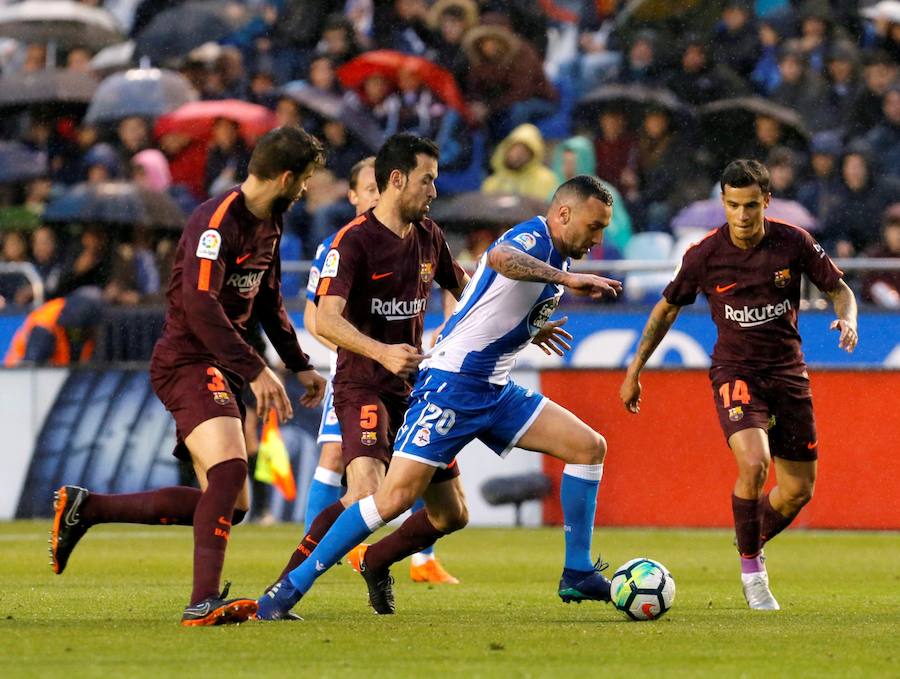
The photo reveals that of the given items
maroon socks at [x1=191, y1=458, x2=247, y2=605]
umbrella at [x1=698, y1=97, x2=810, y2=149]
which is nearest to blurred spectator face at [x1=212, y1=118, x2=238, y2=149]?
umbrella at [x1=698, y1=97, x2=810, y2=149]

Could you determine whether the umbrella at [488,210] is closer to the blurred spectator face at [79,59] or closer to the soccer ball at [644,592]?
the blurred spectator face at [79,59]

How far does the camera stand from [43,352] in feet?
56.1

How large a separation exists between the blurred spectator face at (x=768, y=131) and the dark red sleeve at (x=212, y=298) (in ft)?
37.2

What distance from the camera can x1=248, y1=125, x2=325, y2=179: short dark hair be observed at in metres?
7.74

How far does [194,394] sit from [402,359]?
39.3 inches

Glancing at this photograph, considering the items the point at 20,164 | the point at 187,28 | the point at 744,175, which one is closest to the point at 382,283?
the point at 744,175

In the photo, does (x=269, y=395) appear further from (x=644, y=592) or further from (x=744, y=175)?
(x=744, y=175)

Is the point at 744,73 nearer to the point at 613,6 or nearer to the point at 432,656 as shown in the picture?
the point at 613,6

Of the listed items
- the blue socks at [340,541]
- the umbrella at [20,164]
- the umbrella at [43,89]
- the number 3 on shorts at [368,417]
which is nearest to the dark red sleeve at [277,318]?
the number 3 on shorts at [368,417]

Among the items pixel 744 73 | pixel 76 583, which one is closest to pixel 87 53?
pixel 744 73

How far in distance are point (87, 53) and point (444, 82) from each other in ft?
17.2

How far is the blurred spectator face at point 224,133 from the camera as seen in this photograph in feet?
65.7

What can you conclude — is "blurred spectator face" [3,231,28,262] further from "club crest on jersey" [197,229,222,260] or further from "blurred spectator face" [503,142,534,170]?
"club crest on jersey" [197,229,222,260]

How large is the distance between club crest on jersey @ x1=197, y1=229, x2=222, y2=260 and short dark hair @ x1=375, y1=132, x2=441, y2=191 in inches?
42.0
